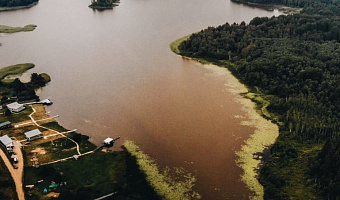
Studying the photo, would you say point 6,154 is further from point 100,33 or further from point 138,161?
point 100,33

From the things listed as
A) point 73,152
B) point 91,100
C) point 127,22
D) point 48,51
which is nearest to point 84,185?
point 73,152

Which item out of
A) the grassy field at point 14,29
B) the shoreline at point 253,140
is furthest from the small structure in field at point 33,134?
the grassy field at point 14,29

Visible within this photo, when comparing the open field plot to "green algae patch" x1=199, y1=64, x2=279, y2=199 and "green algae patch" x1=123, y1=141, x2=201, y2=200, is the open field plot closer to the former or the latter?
"green algae patch" x1=123, y1=141, x2=201, y2=200

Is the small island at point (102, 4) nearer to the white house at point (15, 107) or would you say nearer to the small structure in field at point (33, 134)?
the white house at point (15, 107)

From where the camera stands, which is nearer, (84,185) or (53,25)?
(84,185)

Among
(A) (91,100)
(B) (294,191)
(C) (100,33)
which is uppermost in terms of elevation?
(C) (100,33)
